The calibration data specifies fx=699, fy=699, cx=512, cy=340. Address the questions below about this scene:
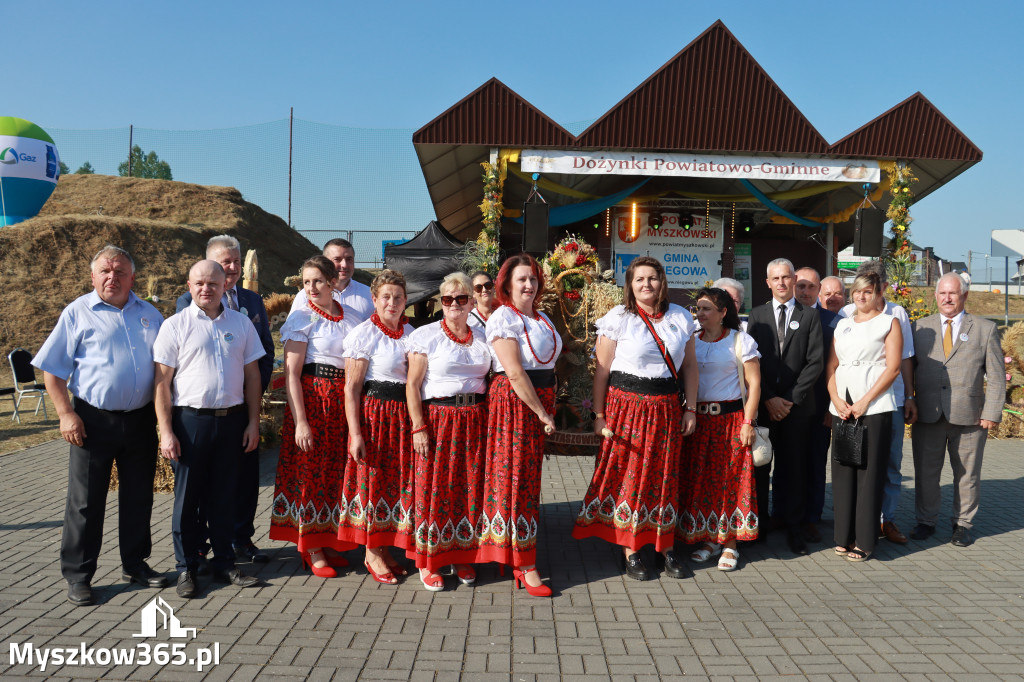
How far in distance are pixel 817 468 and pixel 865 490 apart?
43 cm

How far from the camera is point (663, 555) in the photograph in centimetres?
438

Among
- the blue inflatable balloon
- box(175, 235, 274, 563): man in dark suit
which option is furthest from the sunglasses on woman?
the blue inflatable balloon

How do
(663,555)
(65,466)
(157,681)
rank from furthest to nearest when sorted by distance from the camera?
(65,466), (663,555), (157,681)

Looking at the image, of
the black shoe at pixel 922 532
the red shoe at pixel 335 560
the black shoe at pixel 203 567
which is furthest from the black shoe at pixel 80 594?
the black shoe at pixel 922 532

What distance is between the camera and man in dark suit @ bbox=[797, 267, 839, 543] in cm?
489

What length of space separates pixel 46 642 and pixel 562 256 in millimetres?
5415

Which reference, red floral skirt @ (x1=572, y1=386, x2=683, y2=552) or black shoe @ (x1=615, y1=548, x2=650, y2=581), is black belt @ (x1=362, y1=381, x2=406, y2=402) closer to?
red floral skirt @ (x1=572, y1=386, x2=683, y2=552)

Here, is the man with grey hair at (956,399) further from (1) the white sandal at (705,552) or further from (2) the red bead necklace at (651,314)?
(2) the red bead necklace at (651,314)

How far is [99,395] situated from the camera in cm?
366

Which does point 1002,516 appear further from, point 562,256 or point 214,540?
point 214,540

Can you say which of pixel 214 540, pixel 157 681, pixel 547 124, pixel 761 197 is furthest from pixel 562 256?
pixel 761 197

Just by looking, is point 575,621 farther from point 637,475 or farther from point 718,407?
point 718,407

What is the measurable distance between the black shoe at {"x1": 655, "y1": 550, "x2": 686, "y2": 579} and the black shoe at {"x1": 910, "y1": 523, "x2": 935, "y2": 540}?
200 cm

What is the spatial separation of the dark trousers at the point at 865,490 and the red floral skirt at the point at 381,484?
286 centimetres
